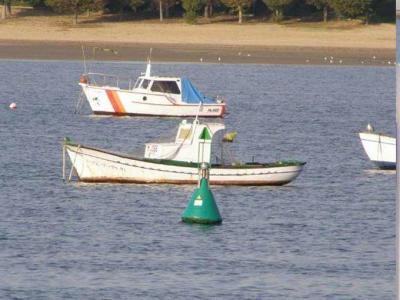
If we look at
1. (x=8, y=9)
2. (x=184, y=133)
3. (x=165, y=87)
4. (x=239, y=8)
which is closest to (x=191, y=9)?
(x=239, y=8)

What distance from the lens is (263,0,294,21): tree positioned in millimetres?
96062

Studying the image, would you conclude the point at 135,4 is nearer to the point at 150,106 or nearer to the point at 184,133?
the point at 150,106

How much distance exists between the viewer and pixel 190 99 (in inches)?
2244

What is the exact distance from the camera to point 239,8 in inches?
3802

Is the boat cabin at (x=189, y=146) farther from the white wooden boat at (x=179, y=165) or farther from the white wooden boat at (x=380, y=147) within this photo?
the white wooden boat at (x=380, y=147)

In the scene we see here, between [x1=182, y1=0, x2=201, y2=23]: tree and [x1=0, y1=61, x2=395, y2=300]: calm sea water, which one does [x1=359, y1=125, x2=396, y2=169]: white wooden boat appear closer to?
[x1=0, y1=61, x2=395, y2=300]: calm sea water

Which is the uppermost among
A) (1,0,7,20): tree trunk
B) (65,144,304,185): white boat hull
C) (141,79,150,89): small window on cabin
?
(65,144,304,185): white boat hull

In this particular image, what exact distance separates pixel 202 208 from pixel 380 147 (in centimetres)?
1047

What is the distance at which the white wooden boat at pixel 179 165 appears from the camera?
34.1 metres

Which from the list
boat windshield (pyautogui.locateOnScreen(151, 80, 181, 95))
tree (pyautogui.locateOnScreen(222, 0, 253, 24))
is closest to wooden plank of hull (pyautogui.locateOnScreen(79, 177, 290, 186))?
boat windshield (pyautogui.locateOnScreen(151, 80, 181, 95))

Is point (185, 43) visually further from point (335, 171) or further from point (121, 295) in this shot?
point (121, 295)

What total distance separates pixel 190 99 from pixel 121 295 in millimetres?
33787

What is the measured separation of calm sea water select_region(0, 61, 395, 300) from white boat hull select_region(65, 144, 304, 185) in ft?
0.81


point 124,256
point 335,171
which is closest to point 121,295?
point 124,256
